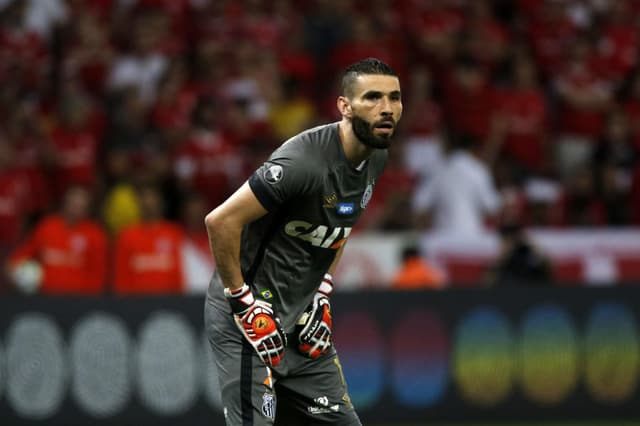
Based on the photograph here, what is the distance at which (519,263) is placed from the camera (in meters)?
11.2

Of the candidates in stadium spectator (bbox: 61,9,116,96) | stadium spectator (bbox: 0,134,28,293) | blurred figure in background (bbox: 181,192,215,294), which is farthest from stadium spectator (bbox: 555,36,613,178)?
stadium spectator (bbox: 0,134,28,293)

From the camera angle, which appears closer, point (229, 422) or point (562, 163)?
point (229, 422)

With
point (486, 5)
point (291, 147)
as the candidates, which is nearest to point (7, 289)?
point (291, 147)

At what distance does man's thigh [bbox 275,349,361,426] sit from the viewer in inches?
222

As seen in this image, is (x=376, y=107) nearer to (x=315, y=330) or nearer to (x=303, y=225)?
(x=303, y=225)

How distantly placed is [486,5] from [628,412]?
6711 mm

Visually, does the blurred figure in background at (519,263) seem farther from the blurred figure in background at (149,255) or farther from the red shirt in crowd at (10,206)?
the red shirt in crowd at (10,206)

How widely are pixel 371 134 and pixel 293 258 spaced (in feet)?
→ 2.36

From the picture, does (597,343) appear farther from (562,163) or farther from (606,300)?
(562,163)

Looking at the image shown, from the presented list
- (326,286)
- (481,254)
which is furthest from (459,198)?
(326,286)

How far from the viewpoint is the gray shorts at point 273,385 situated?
5383mm

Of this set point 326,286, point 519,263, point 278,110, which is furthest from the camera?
point 278,110

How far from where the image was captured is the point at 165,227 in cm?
1126

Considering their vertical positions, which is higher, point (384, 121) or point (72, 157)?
point (384, 121)
